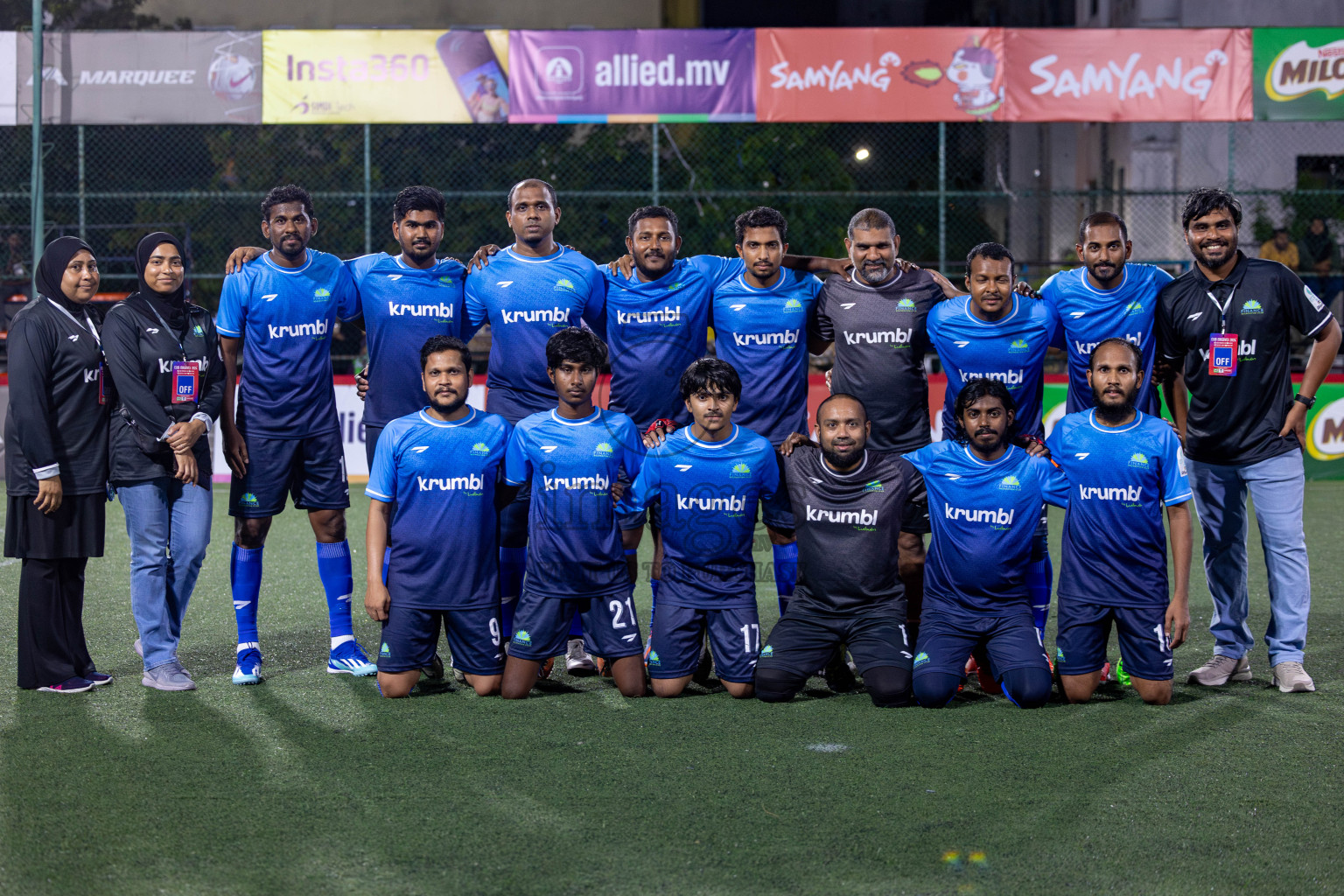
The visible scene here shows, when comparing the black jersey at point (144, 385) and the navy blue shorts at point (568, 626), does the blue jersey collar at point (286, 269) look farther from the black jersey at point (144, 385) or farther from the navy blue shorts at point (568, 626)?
the navy blue shorts at point (568, 626)

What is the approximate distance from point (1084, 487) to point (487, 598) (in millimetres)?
2485

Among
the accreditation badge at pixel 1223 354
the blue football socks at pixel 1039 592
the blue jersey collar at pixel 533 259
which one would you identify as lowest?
the blue football socks at pixel 1039 592

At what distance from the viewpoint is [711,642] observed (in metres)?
5.52

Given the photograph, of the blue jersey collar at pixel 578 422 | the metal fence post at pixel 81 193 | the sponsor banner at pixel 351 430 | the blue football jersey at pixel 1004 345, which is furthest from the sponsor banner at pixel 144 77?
the blue football jersey at pixel 1004 345

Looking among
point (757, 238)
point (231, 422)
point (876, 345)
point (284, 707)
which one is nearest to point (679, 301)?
point (757, 238)

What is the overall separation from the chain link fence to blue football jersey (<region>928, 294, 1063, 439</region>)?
27.2 ft

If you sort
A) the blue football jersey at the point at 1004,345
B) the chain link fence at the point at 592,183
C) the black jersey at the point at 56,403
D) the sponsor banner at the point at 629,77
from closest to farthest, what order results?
1. the black jersey at the point at 56,403
2. the blue football jersey at the point at 1004,345
3. the sponsor banner at the point at 629,77
4. the chain link fence at the point at 592,183

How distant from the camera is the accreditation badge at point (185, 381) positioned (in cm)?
552

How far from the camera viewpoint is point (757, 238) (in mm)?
5883

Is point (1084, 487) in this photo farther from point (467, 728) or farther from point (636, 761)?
point (467, 728)

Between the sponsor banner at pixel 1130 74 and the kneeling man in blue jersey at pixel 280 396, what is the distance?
10327 mm

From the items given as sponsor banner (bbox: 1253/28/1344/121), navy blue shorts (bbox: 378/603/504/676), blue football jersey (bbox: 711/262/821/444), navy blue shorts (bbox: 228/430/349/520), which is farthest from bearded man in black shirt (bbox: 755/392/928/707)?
sponsor banner (bbox: 1253/28/1344/121)

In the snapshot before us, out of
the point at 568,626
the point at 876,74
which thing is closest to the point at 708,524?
the point at 568,626

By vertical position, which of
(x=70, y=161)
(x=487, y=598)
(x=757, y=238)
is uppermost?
(x=70, y=161)
